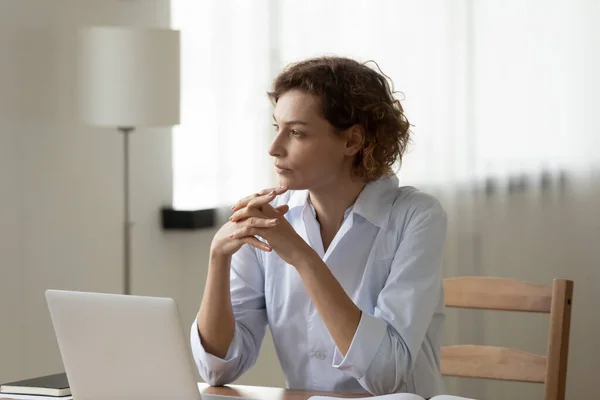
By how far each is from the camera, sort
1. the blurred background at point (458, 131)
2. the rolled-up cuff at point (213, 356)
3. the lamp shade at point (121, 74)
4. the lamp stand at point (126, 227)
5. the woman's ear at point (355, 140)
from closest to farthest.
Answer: the rolled-up cuff at point (213, 356) < the woman's ear at point (355, 140) < the lamp shade at point (121, 74) < the lamp stand at point (126, 227) < the blurred background at point (458, 131)

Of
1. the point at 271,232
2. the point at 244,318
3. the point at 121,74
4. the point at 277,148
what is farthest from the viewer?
the point at 121,74

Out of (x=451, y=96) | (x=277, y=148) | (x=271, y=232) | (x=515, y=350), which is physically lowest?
(x=515, y=350)

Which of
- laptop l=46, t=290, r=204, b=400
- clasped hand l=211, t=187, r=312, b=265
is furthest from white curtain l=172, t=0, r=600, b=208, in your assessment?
laptop l=46, t=290, r=204, b=400

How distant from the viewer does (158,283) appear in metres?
3.68

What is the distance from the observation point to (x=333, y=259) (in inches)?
78.1

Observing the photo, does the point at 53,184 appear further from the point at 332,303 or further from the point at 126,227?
the point at 332,303

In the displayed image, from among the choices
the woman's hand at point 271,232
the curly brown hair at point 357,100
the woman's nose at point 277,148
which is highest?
the curly brown hair at point 357,100

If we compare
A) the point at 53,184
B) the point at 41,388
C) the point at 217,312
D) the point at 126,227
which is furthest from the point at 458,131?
the point at 41,388

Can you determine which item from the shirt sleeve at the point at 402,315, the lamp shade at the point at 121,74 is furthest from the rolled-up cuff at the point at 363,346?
the lamp shade at the point at 121,74

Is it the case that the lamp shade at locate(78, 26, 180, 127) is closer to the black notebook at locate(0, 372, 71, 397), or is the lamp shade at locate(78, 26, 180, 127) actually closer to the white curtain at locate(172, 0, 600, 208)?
the white curtain at locate(172, 0, 600, 208)

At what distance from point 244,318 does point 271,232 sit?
0.91 ft

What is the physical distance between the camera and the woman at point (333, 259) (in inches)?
71.4

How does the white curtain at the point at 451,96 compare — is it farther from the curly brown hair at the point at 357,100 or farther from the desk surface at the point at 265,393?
the desk surface at the point at 265,393

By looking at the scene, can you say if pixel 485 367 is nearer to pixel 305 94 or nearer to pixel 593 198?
pixel 305 94
